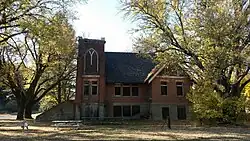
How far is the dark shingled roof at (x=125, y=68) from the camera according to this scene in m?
46.8

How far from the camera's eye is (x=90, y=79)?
45406 mm

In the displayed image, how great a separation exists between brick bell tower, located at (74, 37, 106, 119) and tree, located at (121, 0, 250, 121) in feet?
40.2

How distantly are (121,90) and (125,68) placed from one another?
12.1ft

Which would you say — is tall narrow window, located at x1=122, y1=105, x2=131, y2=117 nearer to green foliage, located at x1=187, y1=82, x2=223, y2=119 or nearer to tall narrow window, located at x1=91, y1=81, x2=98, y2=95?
tall narrow window, located at x1=91, y1=81, x2=98, y2=95

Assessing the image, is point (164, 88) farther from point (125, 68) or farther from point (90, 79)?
point (90, 79)

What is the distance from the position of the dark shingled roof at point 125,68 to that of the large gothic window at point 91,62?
2354 millimetres

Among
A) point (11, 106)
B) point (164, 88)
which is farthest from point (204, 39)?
point (11, 106)

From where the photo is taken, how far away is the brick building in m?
44.9

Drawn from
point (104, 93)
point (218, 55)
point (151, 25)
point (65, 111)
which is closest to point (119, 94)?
point (104, 93)

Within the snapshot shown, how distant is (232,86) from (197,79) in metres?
3.27

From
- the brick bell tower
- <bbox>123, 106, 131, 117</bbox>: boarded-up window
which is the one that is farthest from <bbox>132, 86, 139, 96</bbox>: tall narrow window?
the brick bell tower

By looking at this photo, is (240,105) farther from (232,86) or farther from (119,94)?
(119,94)

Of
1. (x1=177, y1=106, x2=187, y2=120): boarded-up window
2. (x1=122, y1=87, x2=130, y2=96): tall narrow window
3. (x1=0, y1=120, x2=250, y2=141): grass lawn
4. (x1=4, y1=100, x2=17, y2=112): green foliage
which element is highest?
(x1=122, y1=87, x2=130, y2=96): tall narrow window

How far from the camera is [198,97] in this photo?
31.9 metres
